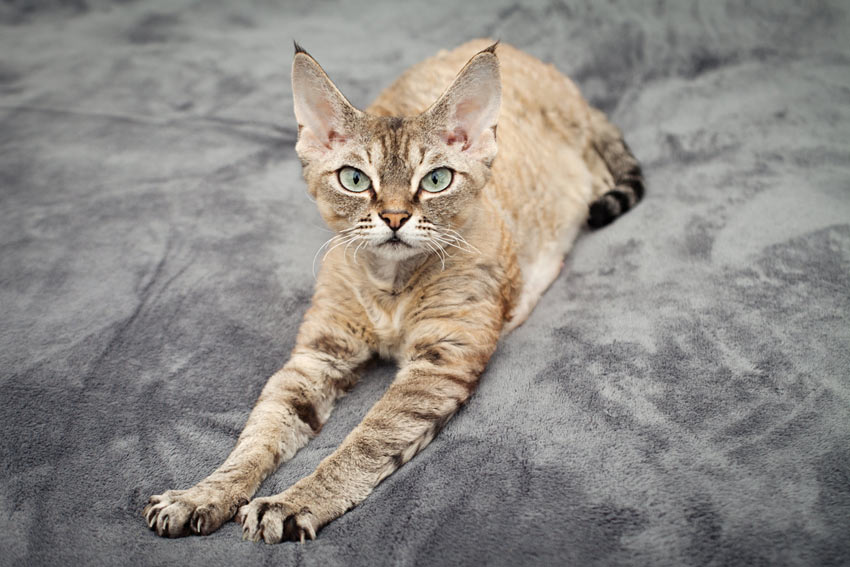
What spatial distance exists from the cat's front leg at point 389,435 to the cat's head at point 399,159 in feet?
1.05

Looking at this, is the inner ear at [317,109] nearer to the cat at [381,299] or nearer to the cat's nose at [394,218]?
the cat at [381,299]

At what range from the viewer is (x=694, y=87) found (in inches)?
145

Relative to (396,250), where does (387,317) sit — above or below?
below

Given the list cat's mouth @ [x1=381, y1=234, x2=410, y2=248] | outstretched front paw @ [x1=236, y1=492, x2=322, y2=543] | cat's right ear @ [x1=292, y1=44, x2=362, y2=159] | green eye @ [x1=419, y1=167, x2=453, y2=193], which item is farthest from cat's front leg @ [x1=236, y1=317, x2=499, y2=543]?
cat's right ear @ [x1=292, y1=44, x2=362, y2=159]

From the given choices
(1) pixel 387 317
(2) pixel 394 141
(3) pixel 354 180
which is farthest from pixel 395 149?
(1) pixel 387 317

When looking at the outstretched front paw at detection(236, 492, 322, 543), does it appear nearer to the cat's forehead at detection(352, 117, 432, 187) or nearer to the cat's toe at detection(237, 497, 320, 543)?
the cat's toe at detection(237, 497, 320, 543)

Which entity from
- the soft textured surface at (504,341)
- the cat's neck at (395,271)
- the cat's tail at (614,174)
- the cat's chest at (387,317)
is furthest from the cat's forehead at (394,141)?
the cat's tail at (614,174)

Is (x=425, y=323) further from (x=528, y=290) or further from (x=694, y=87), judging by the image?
Answer: (x=694, y=87)

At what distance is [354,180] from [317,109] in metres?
0.26

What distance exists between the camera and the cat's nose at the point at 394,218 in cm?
181

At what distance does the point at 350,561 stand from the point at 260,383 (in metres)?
0.79

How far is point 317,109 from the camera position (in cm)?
198

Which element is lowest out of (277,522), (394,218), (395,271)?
(277,522)

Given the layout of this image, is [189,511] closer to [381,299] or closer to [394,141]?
[381,299]
